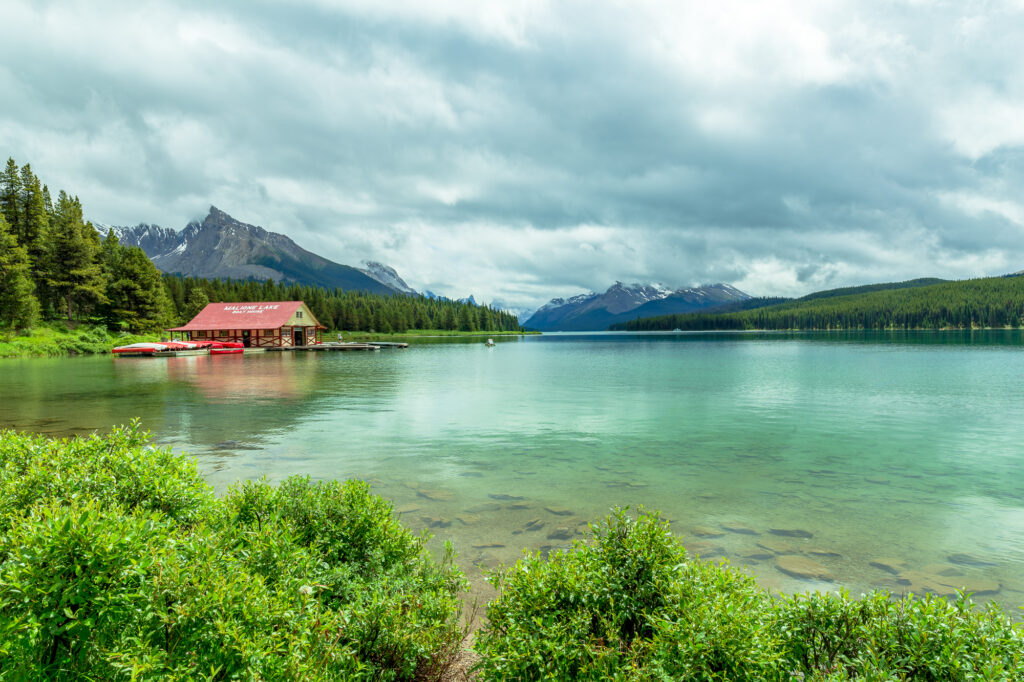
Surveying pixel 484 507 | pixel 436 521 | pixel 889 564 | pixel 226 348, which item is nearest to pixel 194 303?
pixel 226 348

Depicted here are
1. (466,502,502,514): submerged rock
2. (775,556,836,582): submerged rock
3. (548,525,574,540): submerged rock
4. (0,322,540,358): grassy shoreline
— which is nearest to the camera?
(775,556,836,582): submerged rock

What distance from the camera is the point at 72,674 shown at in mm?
3607

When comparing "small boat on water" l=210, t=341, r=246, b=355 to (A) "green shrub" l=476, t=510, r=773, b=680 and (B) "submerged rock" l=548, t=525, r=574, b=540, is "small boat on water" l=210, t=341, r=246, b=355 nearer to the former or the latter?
(B) "submerged rock" l=548, t=525, r=574, b=540

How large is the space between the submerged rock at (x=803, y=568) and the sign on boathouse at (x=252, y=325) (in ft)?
333

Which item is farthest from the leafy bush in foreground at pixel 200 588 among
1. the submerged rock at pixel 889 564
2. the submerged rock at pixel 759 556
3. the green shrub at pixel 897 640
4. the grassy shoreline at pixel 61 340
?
the grassy shoreline at pixel 61 340

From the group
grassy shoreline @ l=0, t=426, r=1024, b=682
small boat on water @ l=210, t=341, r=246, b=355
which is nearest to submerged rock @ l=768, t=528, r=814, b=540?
grassy shoreline @ l=0, t=426, r=1024, b=682

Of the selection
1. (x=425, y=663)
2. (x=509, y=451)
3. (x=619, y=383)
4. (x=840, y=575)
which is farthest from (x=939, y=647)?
(x=619, y=383)

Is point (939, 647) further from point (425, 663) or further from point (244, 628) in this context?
point (244, 628)

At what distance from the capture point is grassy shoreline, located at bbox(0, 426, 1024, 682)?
3.54m

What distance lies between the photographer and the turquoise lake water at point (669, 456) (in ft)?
34.1

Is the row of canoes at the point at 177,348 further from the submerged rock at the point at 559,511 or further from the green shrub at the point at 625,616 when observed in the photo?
the green shrub at the point at 625,616

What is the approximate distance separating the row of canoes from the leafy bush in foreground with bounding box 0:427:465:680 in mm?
85529

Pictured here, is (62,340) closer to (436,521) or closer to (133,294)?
(133,294)

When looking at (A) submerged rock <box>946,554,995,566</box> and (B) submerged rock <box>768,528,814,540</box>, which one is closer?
(A) submerged rock <box>946,554,995,566</box>
